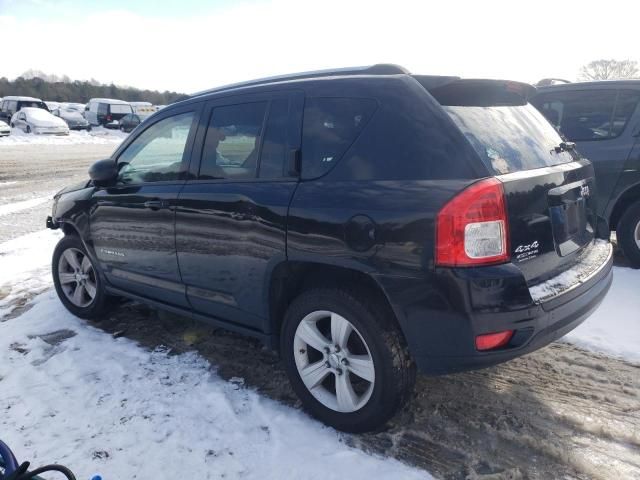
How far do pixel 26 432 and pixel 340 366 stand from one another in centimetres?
180

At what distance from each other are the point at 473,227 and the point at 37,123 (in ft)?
94.7

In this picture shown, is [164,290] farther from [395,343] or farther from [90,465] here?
[395,343]

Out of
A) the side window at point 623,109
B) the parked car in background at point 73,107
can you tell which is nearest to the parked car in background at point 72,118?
the parked car in background at point 73,107

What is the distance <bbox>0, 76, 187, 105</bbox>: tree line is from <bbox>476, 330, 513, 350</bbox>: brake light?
43.8 m

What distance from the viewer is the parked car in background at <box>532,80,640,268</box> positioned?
5.18 metres

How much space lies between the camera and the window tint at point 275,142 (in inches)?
116

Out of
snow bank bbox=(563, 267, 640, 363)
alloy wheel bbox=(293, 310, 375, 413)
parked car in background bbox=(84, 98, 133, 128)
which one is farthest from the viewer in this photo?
parked car in background bbox=(84, 98, 133, 128)

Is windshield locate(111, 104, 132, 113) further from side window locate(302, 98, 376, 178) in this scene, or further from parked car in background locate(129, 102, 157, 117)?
side window locate(302, 98, 376, 178)

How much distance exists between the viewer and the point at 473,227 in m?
2.25

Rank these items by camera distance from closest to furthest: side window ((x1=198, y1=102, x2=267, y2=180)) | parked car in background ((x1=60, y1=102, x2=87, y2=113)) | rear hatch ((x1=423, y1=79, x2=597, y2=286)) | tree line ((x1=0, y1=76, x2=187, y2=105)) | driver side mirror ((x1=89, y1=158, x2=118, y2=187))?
rear hatch ((x1=423, y1=79, x2=597, y2=286)) → side window ((x1=198, y1=102, x2=267, y2=180)) → driver side mirror ((x1=89, y1=158, x2=118, y2=187)) → parked car in background ((x1=60, y1=102, x2=87, y2=113)) → tree line ((x1=0, y1=76, x2=187, y2=105))

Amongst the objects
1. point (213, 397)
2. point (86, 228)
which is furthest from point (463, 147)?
point (86, 228)

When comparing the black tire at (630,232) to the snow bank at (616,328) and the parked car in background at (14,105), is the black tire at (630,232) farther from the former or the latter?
the parked car in background at (14,105)

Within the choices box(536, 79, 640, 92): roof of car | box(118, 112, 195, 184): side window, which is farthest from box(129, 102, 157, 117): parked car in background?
box(118, 112, 195, 184): side window

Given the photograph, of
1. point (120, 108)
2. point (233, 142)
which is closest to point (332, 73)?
point (233, 142)
